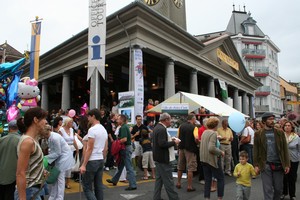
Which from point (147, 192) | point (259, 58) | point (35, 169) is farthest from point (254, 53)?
point (35, 169)

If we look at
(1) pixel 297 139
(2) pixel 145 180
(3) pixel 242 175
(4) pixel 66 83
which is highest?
(4) pixel 66 83

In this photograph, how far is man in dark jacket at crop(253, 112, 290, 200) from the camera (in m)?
5.26

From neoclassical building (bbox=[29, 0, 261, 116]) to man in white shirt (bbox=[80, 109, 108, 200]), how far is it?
356 inches

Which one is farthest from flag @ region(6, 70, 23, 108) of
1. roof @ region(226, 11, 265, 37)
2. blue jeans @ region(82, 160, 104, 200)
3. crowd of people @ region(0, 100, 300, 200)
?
roof @ region(226, 11, 265, 37)

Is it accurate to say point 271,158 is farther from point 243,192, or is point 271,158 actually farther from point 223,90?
point 223,90

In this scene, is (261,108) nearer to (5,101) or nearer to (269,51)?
(269,51)

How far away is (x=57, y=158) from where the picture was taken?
5.25 meters

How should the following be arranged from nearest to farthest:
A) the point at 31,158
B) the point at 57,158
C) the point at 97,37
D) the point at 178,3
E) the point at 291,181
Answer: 1. the point at 31,158
2. the point at 57,158
3. the point at 291,181
4. the point at 97,37
5. the point at 178,3

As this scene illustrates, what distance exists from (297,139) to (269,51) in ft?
178

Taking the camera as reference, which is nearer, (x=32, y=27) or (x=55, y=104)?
(x=32, y=27)

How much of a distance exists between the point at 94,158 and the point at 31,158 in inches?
80.9

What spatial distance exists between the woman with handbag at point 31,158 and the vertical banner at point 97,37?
25.5ft

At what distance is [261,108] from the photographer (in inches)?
2088

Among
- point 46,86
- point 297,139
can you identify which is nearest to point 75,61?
point 46,86
